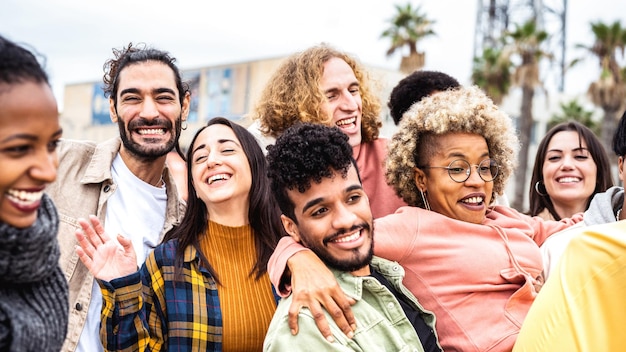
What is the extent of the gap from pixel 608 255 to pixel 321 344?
1143mm

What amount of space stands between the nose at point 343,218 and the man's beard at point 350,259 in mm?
28

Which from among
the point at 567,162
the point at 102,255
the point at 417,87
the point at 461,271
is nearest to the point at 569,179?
the point at 567,162

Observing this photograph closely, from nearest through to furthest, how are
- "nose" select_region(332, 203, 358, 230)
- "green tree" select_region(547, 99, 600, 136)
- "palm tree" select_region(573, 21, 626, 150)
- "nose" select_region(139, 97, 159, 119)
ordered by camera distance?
"nose" select_region(332, 203, 358, 230) → "nose" select_region(139, 97, 159, 119) → "palm tree" select_region(573, 21, 626, 150) → "green tree" select_region(547, 99, 600, 136)

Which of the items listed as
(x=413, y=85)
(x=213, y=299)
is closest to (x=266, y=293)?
(x=213, y=299)

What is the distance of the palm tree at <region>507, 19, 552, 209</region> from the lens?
85.2 ft

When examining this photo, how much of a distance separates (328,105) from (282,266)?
1.78 meters

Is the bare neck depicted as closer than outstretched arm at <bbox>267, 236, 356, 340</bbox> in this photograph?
No

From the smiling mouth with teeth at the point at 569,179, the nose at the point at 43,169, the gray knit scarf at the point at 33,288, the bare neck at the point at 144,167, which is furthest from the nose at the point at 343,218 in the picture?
the smiling mouth with teeth at the point at 569,179

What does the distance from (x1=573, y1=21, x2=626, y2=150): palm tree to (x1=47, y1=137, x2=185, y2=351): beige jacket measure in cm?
2458

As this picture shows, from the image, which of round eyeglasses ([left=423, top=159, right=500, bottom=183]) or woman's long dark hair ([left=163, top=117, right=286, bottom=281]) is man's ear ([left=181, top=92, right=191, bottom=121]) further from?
round eyeglasses ([left=423, top=159, right=500, bottom=183])

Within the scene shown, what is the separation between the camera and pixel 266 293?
3.37 m

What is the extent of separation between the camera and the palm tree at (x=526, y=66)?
2597 centimetres

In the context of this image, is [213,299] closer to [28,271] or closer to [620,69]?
[28,271]

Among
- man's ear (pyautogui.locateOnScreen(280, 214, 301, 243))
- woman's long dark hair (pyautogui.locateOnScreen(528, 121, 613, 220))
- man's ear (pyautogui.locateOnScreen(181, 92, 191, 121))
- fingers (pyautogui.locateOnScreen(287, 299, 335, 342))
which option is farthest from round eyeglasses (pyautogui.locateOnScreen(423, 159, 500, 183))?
woman's long dark hair (pyautogui.locateOnScreen(528, 121, 613, 220))
